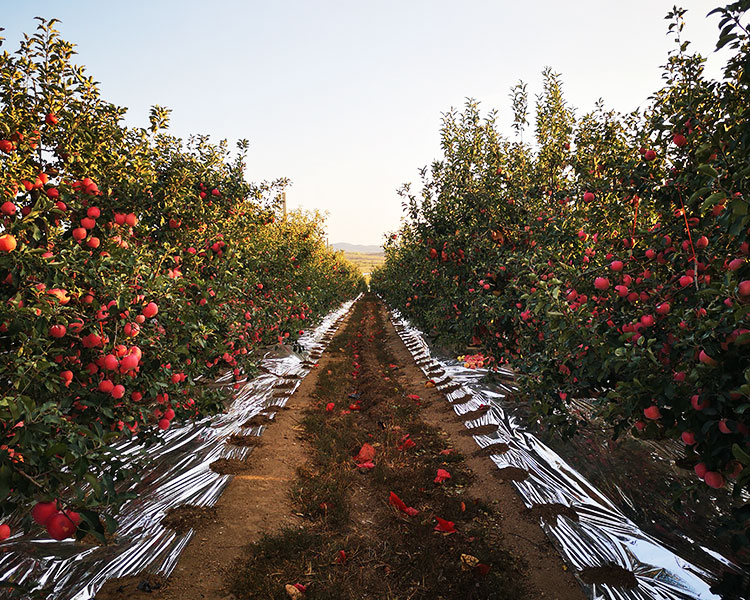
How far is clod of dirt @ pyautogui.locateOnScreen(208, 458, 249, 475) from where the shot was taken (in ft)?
18.1

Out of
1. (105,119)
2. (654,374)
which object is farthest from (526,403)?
(105,119)

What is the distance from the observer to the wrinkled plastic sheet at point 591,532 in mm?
3166

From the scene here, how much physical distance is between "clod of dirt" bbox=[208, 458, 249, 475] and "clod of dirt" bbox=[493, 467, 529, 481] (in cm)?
333

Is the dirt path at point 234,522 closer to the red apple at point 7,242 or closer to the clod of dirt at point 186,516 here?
the clod of dirt at point 186,516

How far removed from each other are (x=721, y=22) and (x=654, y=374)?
182cm

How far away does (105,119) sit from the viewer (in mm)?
3826

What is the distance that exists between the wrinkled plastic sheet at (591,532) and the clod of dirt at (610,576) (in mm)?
35

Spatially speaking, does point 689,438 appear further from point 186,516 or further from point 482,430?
point 482,430

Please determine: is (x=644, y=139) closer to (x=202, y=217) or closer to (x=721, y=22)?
(x=721, y=22)

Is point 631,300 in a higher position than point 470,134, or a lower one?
lower

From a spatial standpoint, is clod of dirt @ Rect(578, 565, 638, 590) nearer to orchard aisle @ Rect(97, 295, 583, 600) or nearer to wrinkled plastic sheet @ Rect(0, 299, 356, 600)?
orchard aisle @ Rect(97, 295, 583, 600)

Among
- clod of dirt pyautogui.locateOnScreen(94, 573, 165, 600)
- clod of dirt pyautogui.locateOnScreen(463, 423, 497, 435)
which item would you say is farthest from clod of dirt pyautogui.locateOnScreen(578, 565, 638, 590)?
clod of dirt pyautogui.locateOnScreen(94, 573, 165, 600)

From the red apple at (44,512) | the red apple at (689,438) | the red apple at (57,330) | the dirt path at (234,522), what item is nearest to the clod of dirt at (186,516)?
the dirt path at (234,522)

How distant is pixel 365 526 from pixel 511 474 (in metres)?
1.98
